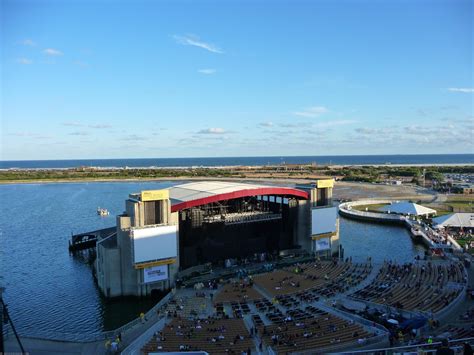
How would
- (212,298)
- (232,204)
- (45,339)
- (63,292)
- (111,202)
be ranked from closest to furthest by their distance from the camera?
(45,339) < (212,298) < (63,292) < (232,204) < (111,202)

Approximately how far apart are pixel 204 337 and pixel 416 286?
51.8 ft

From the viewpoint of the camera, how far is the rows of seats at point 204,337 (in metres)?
20.5

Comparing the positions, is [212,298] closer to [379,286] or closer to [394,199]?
[379,286]

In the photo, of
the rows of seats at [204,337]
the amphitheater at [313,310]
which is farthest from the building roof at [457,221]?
the rows of seats at [204,337]

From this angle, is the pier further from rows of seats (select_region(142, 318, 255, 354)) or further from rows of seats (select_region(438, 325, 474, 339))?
rows of seats (select_region(142, 318, 255, 354))

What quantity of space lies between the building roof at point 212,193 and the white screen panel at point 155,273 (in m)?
4.58

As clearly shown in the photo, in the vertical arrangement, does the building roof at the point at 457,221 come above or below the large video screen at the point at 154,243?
below

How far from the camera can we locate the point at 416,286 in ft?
96.1

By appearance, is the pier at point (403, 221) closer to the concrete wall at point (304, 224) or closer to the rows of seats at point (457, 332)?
the concrete wall at point (304, 224)

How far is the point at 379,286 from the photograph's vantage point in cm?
2992

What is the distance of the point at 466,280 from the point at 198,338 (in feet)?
68.0

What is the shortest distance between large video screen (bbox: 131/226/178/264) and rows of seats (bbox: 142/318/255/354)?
26.0 ft

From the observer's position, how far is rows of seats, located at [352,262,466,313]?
2623 cm

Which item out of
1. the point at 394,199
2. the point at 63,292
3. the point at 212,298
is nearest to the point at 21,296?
the point at 63,292
